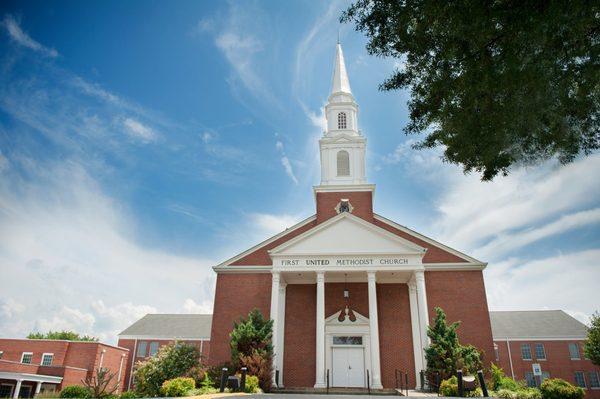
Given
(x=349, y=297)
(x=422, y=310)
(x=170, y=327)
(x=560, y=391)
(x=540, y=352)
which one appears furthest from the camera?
(x=170, y=327)

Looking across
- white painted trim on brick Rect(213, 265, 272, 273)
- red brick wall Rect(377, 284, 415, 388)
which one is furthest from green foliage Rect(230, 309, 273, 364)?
red brick wall Rect(377, 284, 415, 388)

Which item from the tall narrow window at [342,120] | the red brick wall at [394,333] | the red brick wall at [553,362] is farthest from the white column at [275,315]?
the red brick wall at [553,362]

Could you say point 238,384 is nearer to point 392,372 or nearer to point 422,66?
point 392,372

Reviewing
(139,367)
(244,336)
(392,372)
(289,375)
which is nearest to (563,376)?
(392,372)

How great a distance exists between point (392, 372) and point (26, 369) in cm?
3049

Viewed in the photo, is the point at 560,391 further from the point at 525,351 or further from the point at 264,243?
the point at 525,351

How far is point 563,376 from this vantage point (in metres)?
45.2

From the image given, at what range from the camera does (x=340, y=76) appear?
33969 mm

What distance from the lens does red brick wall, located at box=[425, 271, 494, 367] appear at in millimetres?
23422

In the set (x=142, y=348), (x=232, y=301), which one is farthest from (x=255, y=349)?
(x=142, y=348)

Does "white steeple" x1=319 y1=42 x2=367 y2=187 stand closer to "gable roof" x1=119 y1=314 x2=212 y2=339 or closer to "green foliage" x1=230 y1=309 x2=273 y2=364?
"green foliage" x1=230 y1=309 x2=273 y2=364

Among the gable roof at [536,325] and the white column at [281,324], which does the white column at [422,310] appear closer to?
the white column at [281,324]

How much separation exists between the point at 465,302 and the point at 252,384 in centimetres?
1344

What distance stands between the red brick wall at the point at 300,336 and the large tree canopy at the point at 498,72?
17480 mm
